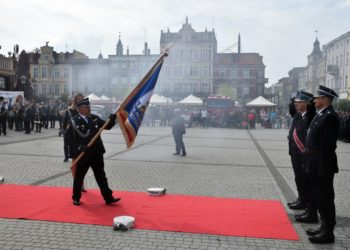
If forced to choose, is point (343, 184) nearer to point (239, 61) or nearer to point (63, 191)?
point (63, 191)

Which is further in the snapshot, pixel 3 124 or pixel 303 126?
pixel 3 124

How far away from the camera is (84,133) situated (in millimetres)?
6652

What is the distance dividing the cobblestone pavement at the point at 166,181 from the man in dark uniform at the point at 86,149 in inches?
46.4

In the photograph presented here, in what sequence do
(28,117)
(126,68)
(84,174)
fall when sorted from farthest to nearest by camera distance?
(126,68), (28,117), (84,174)

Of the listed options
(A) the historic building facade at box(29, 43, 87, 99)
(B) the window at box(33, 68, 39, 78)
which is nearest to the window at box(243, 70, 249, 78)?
(A) the historic building facade at box(29, 43, 87, 99)

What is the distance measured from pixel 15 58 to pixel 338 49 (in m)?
44.3

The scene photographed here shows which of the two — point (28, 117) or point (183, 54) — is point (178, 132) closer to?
point (183, 54)

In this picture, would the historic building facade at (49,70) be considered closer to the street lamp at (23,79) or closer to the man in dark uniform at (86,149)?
the street lamp at (23,79)

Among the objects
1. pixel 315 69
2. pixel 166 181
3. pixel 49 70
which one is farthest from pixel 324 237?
pixel 315 69

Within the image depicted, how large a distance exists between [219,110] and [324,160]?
3110cm

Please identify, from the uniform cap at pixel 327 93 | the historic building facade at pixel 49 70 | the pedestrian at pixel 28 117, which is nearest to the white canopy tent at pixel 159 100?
the pedestrian at pixel 28 117

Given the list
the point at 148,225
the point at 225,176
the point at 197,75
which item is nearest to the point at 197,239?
the point at 148,225

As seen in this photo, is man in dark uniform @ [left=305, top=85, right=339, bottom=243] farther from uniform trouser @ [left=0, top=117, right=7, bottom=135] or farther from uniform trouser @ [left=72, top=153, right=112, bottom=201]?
uniform trouser @ [left=0, top=117, right=7, bottom=135]

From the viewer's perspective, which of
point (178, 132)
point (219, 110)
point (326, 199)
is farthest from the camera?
point (219, 110)
